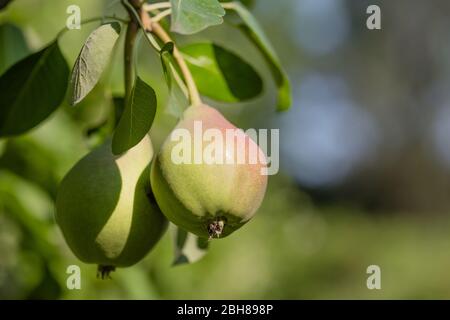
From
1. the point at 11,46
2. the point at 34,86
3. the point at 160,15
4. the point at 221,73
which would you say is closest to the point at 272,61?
the point at 221,73

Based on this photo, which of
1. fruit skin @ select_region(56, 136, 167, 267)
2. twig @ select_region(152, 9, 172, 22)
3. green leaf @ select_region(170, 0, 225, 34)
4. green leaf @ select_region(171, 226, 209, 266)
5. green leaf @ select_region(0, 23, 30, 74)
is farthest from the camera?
green leaf @ select_region(0, 23, 30, 74)

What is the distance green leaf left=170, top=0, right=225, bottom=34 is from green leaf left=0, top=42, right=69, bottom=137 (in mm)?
394

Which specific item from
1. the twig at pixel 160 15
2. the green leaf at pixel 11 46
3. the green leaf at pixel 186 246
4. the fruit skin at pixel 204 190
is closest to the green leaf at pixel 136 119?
the fruit skin at pixel 204 190

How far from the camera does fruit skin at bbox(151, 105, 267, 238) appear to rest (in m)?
0.81

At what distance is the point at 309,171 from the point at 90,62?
38.8ft

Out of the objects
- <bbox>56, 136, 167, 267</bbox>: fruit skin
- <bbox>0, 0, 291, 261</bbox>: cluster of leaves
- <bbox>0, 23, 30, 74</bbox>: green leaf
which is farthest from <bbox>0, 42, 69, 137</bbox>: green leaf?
<bbox>56, 136, 167, 267</bbox>: fruit skin

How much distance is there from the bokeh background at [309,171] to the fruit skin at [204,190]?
A: 0.28 metres

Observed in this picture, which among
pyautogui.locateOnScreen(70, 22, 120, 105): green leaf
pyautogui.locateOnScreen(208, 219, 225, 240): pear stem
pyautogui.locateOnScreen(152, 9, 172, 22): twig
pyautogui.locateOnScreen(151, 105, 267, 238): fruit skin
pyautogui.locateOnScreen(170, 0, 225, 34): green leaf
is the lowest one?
pyautogui.locateOnScreen(208, 219, 225, 240): pear stem

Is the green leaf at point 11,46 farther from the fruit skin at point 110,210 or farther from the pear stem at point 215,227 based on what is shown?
the pear stem at point 215,227

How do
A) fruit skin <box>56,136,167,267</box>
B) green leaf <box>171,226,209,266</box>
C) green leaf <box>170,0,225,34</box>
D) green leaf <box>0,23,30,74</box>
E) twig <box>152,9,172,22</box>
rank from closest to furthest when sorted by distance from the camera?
green leaf <box>170,0,225,34</box> → fruit skin <box>56,136,167,267</box> → twig <box>152,9,172,22</box> → green leaf <box>171,226,209,266</box> → green leaf <box>0,23,30,74</box>

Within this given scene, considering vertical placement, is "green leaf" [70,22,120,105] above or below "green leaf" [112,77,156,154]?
above

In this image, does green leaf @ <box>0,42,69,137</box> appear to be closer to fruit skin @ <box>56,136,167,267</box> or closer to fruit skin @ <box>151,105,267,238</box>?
fruit skin @ <box>56,136,167,267</box>

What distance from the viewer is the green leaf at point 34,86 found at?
1146mm
